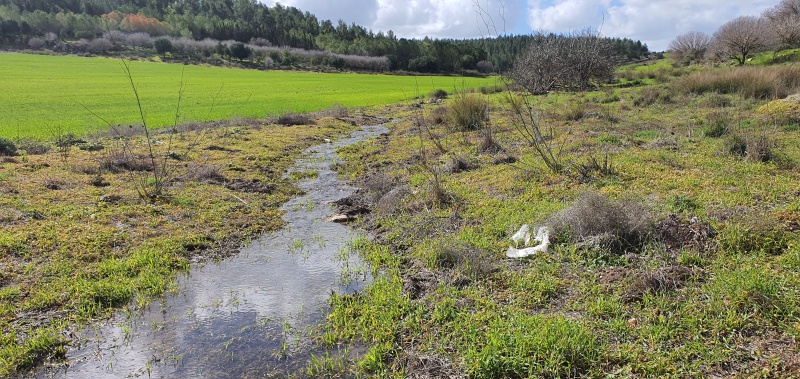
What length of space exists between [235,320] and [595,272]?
15.4 ft

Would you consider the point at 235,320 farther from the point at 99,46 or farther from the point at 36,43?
the point at 36,43

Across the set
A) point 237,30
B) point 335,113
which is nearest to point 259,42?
point 237,30

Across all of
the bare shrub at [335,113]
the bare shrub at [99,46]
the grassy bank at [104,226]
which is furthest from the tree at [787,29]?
the bare shrub at [99,46]

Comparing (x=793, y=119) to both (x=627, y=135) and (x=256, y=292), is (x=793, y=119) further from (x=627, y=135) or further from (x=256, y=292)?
(x=256, y=292)

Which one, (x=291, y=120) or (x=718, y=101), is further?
(x=291, y=120)

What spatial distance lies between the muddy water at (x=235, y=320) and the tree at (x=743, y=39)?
48831 millimetres

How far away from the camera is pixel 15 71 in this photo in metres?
46.5

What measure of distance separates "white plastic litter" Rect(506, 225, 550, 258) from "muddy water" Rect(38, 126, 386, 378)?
2.32m

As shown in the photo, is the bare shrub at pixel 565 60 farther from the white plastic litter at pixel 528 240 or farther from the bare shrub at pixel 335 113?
the white plastic litter at pixel 528 240

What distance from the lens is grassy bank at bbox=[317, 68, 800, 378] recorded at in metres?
4.28

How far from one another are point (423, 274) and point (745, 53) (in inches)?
1979

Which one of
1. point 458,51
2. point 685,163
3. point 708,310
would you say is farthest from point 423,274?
point 458,51

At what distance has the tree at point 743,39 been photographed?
4138 centimetres

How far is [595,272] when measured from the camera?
589 cm
